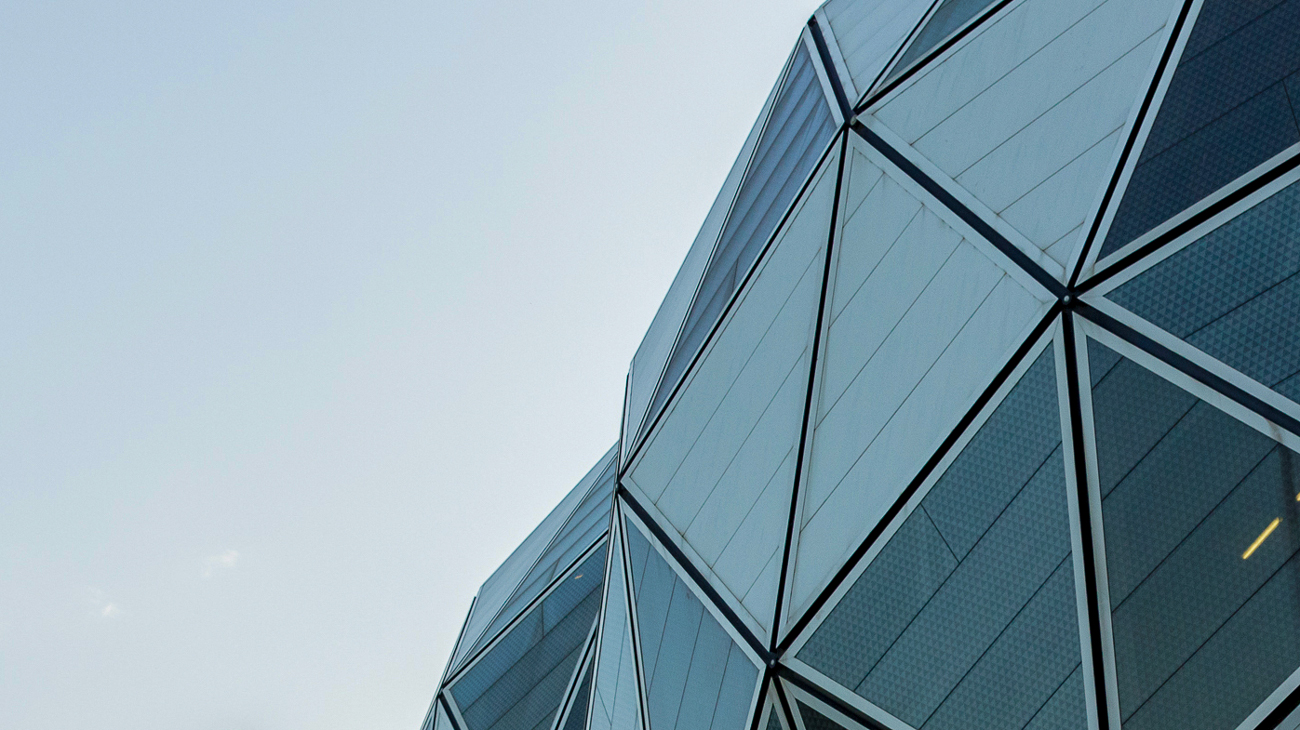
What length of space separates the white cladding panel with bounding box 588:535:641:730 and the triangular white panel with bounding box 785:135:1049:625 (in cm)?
504

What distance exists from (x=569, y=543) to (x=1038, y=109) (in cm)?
1574

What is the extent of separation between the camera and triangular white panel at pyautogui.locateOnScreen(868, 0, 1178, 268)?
383 inches

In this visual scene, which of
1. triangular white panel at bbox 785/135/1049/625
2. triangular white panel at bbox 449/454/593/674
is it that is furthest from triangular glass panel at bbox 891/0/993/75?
triangular white panel at bbox 449/454/593/674

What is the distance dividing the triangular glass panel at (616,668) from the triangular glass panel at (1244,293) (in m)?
8.90

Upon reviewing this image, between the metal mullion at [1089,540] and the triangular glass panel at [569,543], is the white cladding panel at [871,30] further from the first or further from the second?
the triangular glass panel at [569,543]

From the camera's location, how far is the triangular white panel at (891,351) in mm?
9891

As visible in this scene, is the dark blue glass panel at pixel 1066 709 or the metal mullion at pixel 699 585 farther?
the metal mullion at pixel 699 585

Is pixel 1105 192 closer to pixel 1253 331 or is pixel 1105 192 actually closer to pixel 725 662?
pixel 1253 331

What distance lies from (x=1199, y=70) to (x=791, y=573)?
589 centimetres

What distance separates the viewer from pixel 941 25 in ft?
44.6

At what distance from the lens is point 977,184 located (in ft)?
36.2

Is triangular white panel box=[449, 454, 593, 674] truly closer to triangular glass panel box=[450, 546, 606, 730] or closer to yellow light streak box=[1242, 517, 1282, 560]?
triangular glass panel box=[450, 546, 606, 730]

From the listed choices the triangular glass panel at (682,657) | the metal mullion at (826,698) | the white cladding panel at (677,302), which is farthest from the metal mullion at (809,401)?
the white cladding panel at (677,302)

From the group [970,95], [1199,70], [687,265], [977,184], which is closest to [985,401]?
[977,184]
